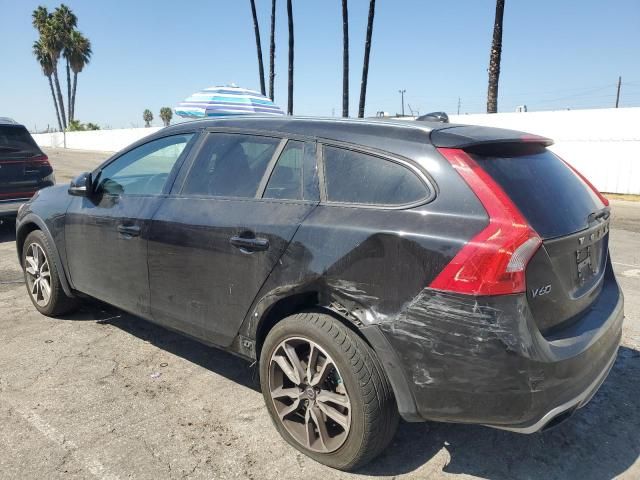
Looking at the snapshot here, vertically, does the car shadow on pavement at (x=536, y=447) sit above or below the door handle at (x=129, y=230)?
below

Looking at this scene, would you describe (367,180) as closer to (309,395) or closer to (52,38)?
(309,395)

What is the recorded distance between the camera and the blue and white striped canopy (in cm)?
1002

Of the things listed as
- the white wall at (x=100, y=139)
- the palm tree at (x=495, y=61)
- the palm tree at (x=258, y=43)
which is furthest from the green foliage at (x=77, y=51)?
the palm tree at (x=495, y=61)

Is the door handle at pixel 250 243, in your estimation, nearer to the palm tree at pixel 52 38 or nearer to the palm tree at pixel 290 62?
the palm tree at pixel 290 62

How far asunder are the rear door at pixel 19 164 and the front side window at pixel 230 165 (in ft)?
19.0

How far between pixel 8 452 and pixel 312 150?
86.1 inches

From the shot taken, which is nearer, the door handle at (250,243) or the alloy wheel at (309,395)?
the alloy wheel at (309,395)

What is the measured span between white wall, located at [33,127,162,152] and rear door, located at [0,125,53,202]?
28.0m

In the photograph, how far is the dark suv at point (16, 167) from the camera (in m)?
7.72

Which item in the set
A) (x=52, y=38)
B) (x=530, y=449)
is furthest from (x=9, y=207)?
(x=52, y=38)

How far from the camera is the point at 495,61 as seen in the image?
18.3m

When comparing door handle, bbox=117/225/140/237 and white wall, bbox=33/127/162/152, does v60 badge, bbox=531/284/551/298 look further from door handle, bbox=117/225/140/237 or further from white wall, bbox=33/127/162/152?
white wall, bbox=33/127/162/152

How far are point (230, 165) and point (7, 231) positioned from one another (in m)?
7.44

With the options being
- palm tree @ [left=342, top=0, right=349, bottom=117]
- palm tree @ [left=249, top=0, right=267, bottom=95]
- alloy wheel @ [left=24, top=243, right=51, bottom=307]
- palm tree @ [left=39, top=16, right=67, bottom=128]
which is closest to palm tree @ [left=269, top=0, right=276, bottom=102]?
palm tree @ [left=249, top=0, right=267, bottom=95]
